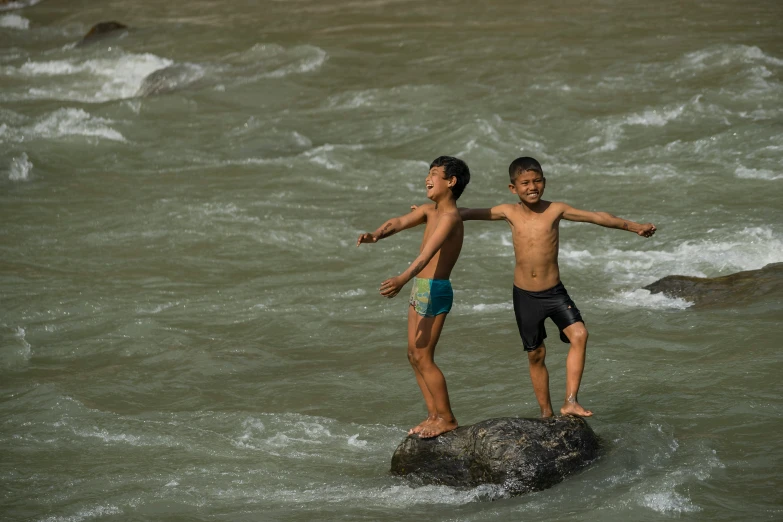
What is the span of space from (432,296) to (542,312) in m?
0.62

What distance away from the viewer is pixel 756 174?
1270 centimetres

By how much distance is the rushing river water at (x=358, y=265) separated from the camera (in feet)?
20.9

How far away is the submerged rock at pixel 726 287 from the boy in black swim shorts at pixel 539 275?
3239 mm

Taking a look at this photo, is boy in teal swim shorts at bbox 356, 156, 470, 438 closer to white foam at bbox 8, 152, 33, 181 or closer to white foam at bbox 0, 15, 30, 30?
white foam at bbox 8, 152, 33, 181

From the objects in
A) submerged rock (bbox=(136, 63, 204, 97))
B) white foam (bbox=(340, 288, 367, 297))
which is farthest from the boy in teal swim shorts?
submerged rock (bbox=(136, 63, 204, 97))

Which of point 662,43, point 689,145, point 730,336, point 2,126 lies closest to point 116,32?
point 2,126

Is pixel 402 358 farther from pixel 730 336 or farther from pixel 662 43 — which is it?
pixel 662 43

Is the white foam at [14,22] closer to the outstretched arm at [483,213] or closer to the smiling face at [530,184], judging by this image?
the outstretched arm at [483,213]

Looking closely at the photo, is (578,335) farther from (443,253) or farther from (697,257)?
(697,257)

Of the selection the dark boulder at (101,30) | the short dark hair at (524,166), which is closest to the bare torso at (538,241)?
the short dark hair at (524,166)

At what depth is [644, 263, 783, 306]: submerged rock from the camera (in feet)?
28.9

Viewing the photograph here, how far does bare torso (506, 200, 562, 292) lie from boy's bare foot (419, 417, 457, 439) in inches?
34.6

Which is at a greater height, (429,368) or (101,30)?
(101,30)

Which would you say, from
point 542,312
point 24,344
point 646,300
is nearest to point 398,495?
point 542,312
